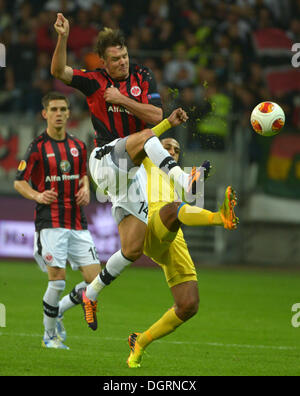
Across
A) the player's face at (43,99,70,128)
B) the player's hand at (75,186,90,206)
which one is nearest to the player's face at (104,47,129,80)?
the player's face at (43,99,70,128)

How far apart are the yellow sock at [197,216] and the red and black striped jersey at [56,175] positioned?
2.19 m

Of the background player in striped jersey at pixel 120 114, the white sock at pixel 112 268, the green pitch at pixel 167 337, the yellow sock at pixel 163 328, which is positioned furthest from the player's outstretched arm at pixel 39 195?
the yellow sock at pixel 163 328

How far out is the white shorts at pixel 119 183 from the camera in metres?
7.28

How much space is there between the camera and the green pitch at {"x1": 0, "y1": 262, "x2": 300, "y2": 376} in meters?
7.06

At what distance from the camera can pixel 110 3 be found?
18.5 meters

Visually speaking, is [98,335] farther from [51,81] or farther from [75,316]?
[51,81]

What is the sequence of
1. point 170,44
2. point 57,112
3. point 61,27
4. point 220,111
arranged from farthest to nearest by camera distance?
point 170,44 → point 220,111 → point 57,112 → point 61,27

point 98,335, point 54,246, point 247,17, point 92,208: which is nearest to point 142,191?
point 54,246

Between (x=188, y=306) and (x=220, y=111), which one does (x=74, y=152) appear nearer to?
(x=188, y=306)

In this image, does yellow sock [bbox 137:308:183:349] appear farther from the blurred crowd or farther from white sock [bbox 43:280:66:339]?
the blurred crowd

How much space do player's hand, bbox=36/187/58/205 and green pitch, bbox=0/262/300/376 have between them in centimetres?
139

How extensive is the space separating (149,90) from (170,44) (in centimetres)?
987

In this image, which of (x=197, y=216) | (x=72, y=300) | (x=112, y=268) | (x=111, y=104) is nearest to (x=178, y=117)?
(x=111, y=104)

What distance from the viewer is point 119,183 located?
7414 mm
